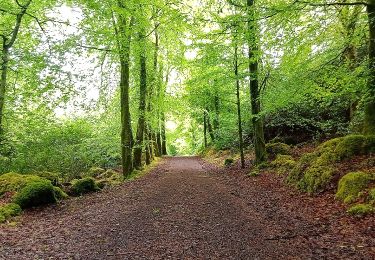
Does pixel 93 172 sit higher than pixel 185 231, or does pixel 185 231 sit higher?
pixel 93 172

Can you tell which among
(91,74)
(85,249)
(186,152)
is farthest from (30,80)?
(186,152)

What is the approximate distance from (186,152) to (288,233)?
209ft

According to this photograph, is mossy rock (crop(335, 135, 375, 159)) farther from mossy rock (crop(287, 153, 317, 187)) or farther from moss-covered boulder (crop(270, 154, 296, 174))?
moss-covered boulder (crop(270, 154, 296, 174))

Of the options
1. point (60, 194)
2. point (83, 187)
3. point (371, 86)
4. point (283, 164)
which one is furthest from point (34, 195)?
point (371, 86)

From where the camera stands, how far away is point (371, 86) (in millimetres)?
8906

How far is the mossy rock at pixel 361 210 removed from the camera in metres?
6.55

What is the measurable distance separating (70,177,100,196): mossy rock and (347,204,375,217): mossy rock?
32.4 feet

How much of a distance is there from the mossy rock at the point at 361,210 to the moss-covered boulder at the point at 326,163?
77.2 inches

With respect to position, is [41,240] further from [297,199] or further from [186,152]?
[186,152]

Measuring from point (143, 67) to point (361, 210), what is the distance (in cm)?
1477

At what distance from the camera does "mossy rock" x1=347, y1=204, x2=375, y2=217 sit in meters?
6.55

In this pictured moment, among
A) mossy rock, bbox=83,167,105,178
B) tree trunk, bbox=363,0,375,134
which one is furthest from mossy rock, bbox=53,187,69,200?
tree trunk, bbox=363,0,375,134

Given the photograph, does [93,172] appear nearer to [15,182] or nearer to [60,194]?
[60,194]

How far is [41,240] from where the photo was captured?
6.52 m
